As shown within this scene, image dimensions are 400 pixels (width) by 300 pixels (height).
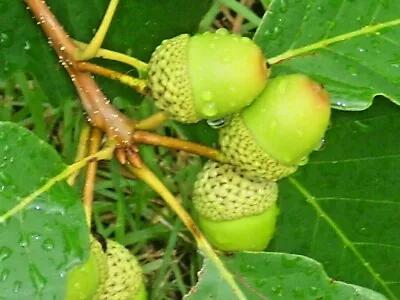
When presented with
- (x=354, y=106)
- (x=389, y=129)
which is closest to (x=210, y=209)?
(x=354, y=106)

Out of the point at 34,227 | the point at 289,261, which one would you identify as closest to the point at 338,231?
the point at 289,261

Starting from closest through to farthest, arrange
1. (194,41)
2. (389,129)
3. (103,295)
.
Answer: (194,41)
(103,295)
(389,129)

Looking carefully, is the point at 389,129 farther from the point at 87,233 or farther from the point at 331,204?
the point at 87,233

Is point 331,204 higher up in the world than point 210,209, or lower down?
lower down

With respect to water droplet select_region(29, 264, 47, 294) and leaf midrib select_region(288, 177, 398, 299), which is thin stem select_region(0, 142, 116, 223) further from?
leaf midrib select_region(288, 177, 398, 299)

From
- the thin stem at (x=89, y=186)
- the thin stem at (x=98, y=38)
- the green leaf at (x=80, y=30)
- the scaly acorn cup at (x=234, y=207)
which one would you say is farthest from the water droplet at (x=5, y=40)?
the scaly acorn cup at (x=234, y=207)

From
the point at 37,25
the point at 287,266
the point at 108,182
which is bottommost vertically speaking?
the point at 108,182

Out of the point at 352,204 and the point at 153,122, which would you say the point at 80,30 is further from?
the point at 352,204
